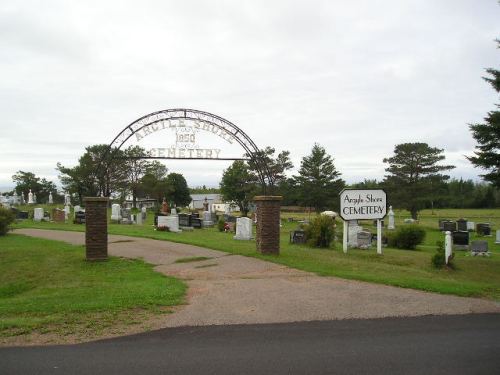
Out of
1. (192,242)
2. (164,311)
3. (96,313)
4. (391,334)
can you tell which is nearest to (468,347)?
(391,334)

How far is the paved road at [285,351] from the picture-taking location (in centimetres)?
452

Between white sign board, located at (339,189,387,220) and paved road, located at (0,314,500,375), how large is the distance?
8.83m

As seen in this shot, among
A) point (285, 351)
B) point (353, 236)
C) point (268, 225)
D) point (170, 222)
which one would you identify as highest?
point (268, 225)

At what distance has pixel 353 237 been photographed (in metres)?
18.7

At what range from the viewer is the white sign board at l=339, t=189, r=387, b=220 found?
1494cm

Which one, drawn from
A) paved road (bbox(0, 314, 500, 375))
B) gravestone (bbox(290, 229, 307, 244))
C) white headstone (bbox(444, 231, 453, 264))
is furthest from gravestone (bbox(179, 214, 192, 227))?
paved road (bbox(0, 314, 500, 375))

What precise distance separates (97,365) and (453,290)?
268 inches

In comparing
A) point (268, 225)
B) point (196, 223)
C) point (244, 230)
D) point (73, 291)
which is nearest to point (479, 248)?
point (244, 230)

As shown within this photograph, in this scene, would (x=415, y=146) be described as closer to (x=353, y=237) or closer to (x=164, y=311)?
(x=353, y=237)

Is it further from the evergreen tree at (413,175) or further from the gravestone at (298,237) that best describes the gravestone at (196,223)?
the evergreen tree at (413,175)

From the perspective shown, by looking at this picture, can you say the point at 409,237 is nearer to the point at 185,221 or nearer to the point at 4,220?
the point at 185,221

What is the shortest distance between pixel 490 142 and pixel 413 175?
139 ft

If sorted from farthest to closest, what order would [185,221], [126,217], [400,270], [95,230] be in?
[126,217] → [185,221] → [95,230] → [400,270]

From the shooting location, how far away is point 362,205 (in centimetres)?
1508
